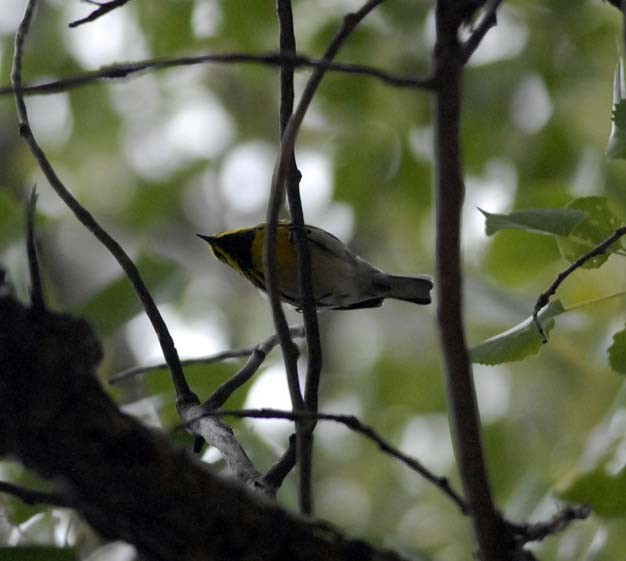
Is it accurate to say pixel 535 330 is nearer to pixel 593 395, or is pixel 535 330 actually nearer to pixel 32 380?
pixel 32 380

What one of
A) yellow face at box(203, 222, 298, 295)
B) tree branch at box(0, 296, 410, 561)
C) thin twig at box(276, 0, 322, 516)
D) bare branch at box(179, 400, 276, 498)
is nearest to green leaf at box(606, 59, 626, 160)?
thin twig at box(276, 0, 322, 516)

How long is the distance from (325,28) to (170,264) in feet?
7.71

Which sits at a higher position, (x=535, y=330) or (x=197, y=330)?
(x=197, y=330)

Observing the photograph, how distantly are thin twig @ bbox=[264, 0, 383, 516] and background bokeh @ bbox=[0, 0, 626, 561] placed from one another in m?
0.56

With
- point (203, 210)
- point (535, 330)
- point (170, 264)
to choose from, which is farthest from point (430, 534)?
point (535, 330)

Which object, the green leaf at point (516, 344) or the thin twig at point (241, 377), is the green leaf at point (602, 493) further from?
the thin twig at point (241, 377)

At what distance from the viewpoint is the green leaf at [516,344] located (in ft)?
5.83

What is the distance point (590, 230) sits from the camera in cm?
184

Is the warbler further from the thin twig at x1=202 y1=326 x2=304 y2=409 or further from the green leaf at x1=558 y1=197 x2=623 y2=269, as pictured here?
the green leaf at x1=558 y1=197 x2=623 y2=269

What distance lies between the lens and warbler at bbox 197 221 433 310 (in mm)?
3592

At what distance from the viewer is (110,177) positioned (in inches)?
322

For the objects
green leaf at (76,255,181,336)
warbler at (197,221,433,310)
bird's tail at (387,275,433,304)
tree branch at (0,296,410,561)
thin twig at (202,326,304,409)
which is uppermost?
bird's tail at (387,275,433,304)

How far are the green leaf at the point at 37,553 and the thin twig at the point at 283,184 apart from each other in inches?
19.5

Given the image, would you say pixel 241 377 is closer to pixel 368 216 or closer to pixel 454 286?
pixel 454 286
